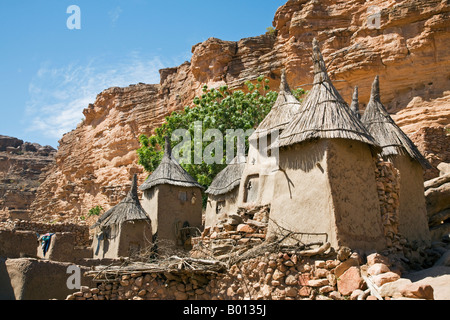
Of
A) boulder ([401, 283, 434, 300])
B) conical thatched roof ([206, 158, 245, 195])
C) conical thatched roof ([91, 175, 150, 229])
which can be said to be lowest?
boulder ([401, 283, 434, 300])

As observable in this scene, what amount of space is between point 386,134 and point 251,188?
434cm

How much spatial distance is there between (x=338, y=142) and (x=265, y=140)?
16.0 feet

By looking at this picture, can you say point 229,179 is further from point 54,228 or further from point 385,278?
point 385,278

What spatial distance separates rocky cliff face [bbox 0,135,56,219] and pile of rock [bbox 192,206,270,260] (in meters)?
38.7

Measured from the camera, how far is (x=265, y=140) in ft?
46.0

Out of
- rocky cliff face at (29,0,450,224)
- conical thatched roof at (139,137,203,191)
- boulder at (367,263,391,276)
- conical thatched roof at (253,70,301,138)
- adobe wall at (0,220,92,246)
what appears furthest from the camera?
rocky cliff face at (29,0,450,224)

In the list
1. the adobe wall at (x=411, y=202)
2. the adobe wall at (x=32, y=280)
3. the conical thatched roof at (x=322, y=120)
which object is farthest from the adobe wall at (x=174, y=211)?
the adobe wall at (x=411, y=202)

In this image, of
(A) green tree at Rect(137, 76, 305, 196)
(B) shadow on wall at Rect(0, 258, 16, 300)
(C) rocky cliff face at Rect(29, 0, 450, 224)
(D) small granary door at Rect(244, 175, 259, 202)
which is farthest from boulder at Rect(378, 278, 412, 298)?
(A) green tree at Rect(137, 76, 305, 196)

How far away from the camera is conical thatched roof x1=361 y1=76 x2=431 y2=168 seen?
12.1 meters

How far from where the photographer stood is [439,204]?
14.2 m

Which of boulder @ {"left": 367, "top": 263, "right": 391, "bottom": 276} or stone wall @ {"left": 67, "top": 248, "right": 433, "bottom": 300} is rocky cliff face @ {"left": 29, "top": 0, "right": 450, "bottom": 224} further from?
boulder @ {"left": 367, "top": 263, "right": 391, "bottom": 276}
